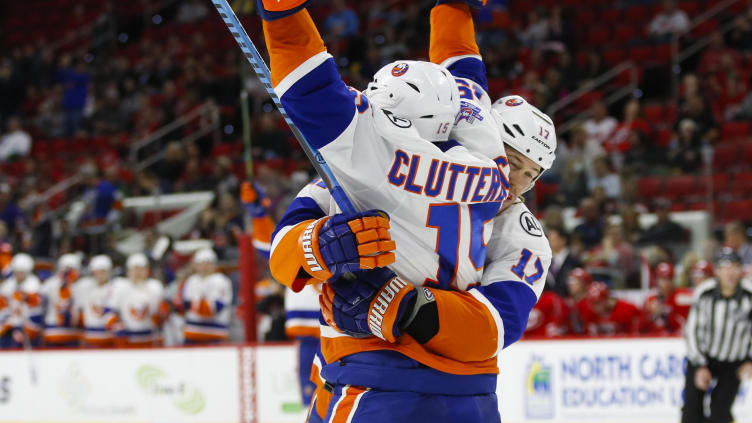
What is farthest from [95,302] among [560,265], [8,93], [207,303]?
[8,93]

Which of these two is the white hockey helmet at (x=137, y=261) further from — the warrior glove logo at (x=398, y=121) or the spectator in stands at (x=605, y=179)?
the warrior glove logo at (x=398, y=121)

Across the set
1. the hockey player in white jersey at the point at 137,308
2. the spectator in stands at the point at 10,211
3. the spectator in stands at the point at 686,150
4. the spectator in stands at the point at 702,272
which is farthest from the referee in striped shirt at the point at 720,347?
the spectator in stands at the point at 10,211

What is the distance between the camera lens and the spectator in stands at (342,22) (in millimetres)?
13617

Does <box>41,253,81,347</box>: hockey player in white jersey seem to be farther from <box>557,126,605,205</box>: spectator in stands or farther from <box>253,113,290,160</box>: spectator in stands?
<box>557,126,605,205</box>: spectator in stands

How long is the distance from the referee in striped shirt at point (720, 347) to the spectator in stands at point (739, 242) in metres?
1.92

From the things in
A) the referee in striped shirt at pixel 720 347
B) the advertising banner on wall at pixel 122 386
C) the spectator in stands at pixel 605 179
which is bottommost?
the advertising banner on wall at pixel 122 386

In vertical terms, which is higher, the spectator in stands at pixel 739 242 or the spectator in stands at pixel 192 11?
the spectator in stands at pixel 192 11

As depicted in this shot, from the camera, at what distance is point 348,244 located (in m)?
2.22

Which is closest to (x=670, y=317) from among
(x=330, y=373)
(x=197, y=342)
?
(x=197, y=342)

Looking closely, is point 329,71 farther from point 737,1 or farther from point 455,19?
point 737,1

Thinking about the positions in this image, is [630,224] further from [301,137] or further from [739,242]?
[301,137]

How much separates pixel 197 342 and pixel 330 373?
8.13 m

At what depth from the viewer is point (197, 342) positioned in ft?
34.2

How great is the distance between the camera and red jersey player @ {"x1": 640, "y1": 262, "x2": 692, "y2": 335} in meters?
Result: 8.27
